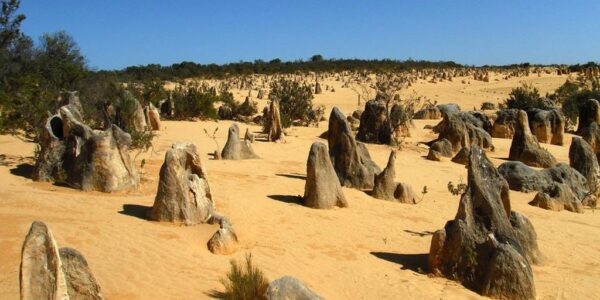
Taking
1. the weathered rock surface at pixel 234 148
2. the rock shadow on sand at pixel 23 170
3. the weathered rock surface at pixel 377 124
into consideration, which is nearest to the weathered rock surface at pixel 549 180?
the weathered rock surface at pixel 377 124

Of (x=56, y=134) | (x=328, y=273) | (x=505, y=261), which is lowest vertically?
(x=328, y=273)

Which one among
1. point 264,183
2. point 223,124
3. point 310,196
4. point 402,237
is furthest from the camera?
point 223,124

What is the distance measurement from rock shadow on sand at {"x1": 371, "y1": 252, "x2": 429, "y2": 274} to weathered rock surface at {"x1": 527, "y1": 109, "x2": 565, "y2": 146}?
14.0 meters

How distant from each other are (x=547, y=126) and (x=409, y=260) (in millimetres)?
14420

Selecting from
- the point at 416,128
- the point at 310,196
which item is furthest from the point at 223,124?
the point at 310,196

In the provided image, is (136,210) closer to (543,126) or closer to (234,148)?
(234,148)

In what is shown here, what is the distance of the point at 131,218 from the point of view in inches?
311

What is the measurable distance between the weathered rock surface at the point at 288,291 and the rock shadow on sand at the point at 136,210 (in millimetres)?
3763

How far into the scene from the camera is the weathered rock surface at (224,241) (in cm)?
702

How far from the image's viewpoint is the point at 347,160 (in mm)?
11461

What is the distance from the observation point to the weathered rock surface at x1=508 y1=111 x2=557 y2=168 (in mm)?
15430

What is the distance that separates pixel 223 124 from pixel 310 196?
40.6 feet

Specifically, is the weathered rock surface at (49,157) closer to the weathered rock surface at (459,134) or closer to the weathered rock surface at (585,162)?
the weathered rock surface at (459,134)

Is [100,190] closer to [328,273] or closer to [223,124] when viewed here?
[328,273]
